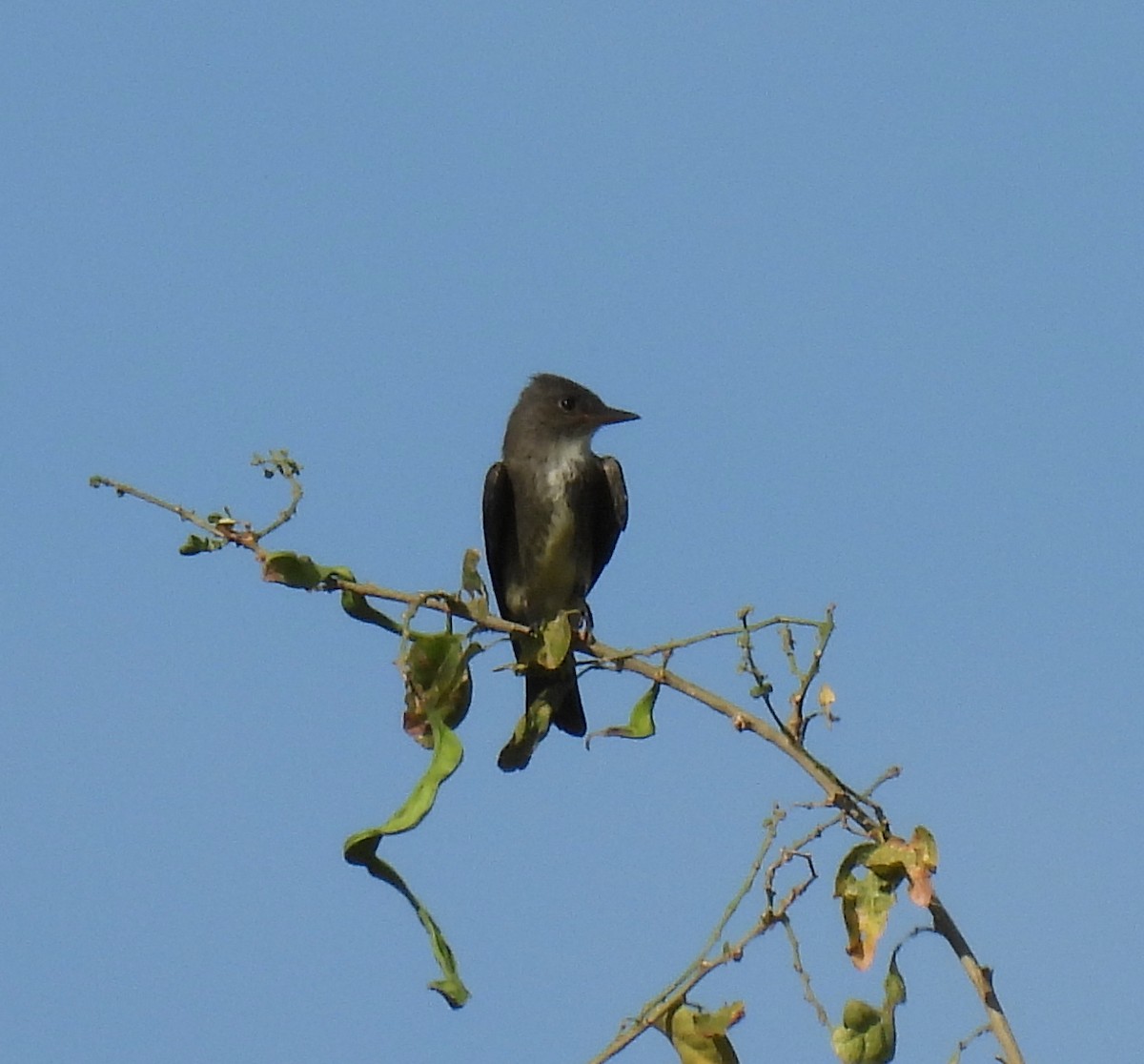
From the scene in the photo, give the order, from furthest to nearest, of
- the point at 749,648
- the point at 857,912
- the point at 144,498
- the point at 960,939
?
1. the point at 144,498
2. the point at 749,648
3. the point at 857,912
4. the point at 960,939

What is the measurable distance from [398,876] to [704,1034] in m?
0.60

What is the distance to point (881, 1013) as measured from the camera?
129 inches

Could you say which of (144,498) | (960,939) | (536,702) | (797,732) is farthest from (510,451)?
(960,939)

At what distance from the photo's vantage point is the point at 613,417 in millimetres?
9289

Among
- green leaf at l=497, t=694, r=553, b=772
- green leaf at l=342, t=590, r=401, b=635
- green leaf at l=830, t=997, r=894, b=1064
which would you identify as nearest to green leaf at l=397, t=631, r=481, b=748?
green leaf at l=342, t=590, r=401, b=635

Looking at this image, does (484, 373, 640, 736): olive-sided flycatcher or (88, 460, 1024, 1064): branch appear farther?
(484, 373, 640, 736): olive-sided flycatcher

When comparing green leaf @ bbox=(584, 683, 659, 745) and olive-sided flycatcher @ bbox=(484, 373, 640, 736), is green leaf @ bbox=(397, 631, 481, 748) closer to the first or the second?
green leaf @ bbox=(584, 683, 659, 745)

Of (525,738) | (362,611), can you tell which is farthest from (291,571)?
(525,738)

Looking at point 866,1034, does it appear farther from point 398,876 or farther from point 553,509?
point 553,509

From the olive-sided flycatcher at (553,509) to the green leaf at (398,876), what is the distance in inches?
190

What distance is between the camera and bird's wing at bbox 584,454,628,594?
898 cm

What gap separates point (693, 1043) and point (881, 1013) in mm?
330

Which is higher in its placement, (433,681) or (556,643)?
(556,643)

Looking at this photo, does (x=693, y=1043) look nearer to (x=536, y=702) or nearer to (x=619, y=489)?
(x=536, y=702)
